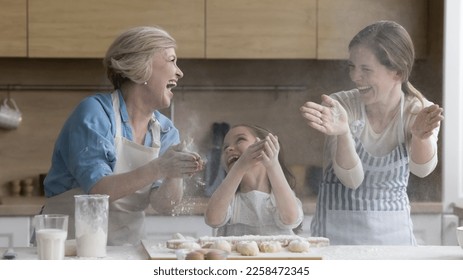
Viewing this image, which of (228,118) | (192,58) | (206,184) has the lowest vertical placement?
(206,184)

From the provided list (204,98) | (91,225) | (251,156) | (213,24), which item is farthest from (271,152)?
(91,225)

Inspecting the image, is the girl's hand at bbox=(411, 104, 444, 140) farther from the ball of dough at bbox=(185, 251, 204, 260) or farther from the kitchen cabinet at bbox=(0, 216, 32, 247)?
the kitchen cabinet at bbox=(0, 216, 32, 247)

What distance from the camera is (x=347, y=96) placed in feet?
5.78

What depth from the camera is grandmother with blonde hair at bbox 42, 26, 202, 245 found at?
170cm

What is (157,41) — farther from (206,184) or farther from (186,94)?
(206,184)

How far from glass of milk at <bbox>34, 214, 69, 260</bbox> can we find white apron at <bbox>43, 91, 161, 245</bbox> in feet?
0.54

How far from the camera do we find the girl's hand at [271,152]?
1.74m

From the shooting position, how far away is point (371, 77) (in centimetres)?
176

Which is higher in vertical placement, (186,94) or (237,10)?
(237,10)

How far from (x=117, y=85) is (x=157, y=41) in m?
0.12

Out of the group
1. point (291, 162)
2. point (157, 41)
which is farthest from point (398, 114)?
point (157, 41)

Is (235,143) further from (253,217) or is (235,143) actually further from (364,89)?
(364,89)

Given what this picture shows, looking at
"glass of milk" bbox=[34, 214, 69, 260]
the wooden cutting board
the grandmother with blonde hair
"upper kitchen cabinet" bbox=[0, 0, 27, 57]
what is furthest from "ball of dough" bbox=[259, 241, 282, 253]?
"upper kitchen cabinet" bbox=[0, 0, 27, 57]

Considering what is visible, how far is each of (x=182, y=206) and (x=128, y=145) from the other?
159 millimetres
